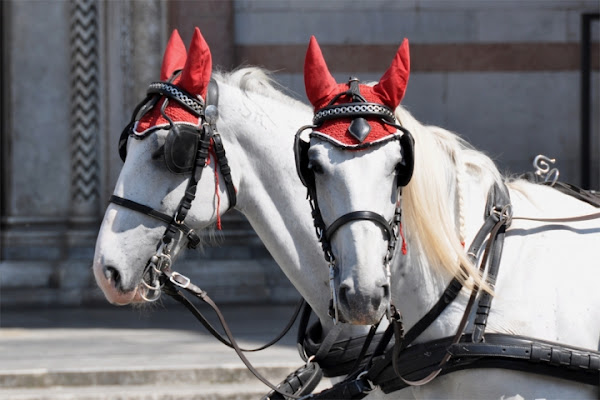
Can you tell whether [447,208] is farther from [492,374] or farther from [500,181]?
[492,374]

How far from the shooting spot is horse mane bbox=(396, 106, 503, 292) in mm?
2627

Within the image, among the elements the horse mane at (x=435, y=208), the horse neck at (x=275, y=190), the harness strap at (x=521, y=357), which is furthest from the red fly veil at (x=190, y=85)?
the harness strap at (x=521, y=357)

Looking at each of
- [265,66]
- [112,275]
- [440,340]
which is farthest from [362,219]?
[265,66]

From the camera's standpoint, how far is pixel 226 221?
27.6 feet

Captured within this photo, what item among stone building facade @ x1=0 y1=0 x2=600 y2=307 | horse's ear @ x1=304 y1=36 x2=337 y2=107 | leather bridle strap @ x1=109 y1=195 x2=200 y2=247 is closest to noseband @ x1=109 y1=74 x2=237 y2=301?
leather bridle strap @ x1=109 y1=195 x2=200 y2=247

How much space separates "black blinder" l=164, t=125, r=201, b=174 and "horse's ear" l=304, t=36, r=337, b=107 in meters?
0.53

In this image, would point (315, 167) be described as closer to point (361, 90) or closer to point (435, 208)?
point (361, 90)

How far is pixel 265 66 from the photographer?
860 centimetres

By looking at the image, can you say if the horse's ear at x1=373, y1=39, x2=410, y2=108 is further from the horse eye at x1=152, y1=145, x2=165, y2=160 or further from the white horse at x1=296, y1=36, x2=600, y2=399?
the horse eye at x1=152, y1=145, x2=165, y2=160

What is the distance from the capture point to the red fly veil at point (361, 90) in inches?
97.7

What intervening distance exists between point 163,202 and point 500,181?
1.15 m

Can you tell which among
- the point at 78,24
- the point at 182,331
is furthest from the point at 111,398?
the point at 78,24

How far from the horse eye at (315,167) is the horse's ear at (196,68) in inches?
29.6

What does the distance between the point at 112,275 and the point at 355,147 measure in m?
1.05
